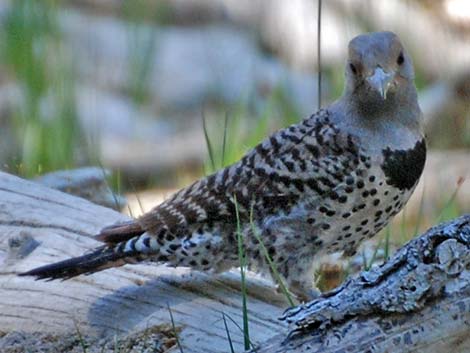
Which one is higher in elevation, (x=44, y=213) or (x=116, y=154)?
(x=44, y=213)

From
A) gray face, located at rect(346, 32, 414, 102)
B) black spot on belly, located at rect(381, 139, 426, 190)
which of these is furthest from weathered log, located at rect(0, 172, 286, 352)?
gray face, located at rect(346, 32, 414, 102)

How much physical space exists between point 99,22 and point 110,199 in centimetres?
365

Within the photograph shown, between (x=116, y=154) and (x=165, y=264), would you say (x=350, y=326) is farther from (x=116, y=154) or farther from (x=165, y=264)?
(x=116, y=154)

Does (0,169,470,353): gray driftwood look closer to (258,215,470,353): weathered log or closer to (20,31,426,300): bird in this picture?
(258,215,470,353): weathered log

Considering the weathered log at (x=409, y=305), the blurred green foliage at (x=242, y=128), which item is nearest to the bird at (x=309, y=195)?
the blurred green foliage at (x=242, y=128)

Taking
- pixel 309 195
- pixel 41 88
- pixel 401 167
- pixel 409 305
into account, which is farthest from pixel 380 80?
pixel 41 88

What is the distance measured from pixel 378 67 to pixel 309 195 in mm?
481

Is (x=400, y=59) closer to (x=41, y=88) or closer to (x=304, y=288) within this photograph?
(x=304, y=288)

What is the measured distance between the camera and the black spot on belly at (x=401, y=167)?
13.7ft

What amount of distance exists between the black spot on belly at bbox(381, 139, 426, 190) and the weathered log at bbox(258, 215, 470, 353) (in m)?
1.25

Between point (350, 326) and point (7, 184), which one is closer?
point (350, 326)

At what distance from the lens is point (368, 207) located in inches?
165

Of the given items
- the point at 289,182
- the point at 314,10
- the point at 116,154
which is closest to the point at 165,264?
the point at 289,182

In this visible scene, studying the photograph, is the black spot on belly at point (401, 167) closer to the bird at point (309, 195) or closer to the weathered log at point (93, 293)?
the bird at point (309, 195)
